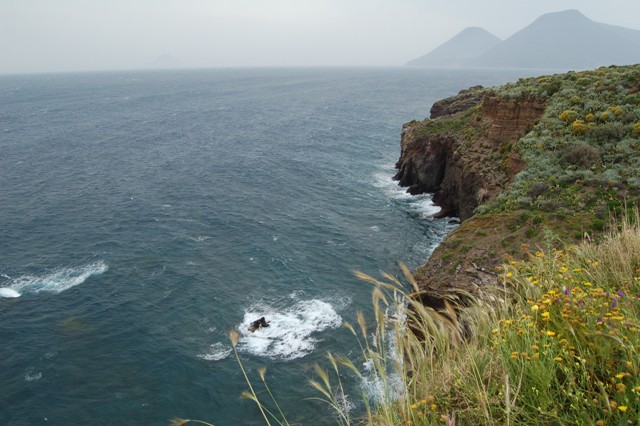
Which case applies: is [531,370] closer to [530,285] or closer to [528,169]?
[530,285]

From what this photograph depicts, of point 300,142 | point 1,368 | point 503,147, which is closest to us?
point 1,368

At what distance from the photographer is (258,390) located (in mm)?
28156

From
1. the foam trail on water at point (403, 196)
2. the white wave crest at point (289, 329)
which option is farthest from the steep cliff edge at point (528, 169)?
the white wave crest at point (289, 329)

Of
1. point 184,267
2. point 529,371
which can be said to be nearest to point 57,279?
A: point 184,267

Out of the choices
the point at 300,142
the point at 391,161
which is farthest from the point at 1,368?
the point at 300,142

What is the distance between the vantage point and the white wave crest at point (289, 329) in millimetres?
31719

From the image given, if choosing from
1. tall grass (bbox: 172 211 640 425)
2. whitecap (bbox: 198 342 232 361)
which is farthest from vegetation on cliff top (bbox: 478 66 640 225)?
tall grass (bbox: 172 211 640 425)

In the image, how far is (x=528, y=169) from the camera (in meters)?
38.1

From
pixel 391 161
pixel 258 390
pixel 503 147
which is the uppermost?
pixel 503 147

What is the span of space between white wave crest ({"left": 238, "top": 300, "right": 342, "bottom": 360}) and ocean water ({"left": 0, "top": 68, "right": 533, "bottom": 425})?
0.40 ft

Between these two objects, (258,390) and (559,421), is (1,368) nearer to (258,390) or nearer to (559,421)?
(258,390)

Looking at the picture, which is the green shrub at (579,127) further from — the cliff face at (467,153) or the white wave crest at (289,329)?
the white wave crest at (289,329)

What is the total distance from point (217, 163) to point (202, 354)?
178 ft

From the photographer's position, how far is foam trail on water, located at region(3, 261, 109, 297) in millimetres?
39438
